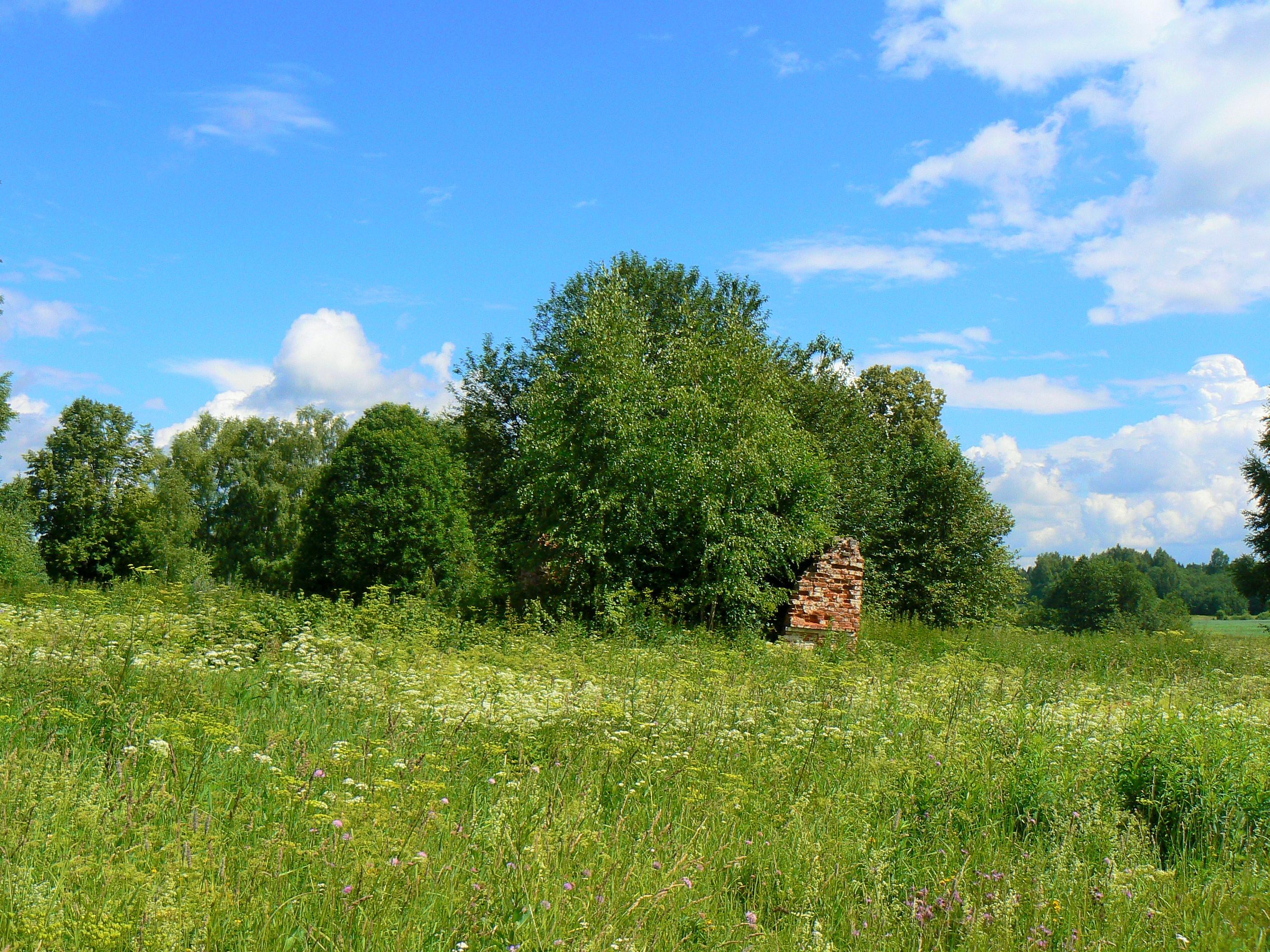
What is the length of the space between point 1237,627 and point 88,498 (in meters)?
58.1

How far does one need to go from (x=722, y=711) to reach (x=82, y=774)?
3.73 meters

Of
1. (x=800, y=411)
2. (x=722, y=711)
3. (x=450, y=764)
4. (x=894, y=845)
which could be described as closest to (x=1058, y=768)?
(x=894, y=845)

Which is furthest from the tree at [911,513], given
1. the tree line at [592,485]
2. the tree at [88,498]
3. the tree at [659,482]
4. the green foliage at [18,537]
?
the tree at [88,498]

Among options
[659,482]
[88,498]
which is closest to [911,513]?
[659,482]

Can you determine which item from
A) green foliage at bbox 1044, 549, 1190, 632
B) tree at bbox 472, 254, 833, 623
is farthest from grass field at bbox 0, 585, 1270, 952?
green foliage at bbox 1044, 549, 1190, 632

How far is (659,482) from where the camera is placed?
15.8m

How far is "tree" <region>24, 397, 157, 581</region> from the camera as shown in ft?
131

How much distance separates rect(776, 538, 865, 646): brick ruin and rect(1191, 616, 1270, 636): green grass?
26.1 feet

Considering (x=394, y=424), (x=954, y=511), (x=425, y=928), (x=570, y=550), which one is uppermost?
(x=394, y=424)

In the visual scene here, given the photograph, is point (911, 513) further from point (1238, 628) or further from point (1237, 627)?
point (1237, 627)

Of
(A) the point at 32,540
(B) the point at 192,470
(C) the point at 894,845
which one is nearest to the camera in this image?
(C) the point at 894,845

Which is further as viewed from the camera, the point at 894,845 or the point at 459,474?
the point at 459,474

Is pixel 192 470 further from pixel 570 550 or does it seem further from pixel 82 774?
pixel 82 774

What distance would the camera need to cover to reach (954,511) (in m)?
30.1
